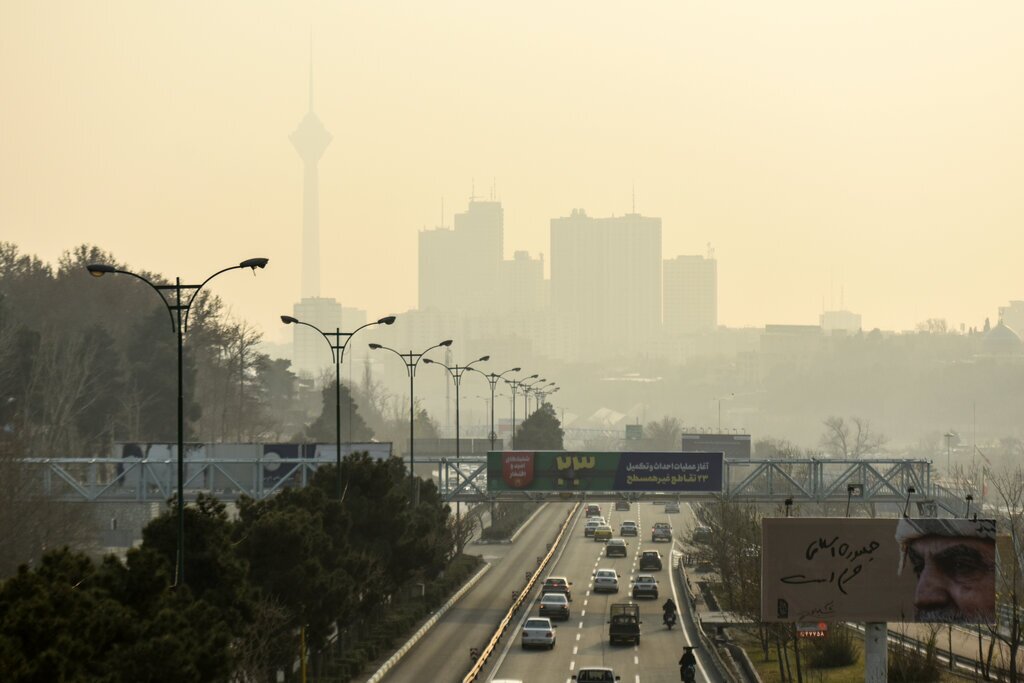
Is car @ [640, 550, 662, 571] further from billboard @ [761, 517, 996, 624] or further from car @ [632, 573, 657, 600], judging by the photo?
billboard @ [761, 517, 996, 624]

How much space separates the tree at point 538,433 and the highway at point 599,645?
145 feet

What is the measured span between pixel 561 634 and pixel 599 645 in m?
3.14

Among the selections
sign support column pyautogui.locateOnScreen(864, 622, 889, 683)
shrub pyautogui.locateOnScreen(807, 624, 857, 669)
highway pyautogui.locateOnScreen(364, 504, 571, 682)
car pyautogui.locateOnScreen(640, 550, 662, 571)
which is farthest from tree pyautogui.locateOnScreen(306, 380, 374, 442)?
sign support column pyautogui.locateOnScreen(864, 622, 889, 683)

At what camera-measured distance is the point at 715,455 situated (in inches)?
2751

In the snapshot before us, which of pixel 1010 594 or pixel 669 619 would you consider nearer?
pixel 1010 594

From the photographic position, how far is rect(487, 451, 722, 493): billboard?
233 feet

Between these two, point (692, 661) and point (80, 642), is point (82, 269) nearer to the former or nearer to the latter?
point (692, 661)

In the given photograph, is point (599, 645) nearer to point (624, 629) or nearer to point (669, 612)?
point (624, 629)

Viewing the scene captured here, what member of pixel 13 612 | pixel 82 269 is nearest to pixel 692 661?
pixel 13 612

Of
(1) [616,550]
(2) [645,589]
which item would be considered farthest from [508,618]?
(1) [616,550]

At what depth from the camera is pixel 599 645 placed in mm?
56562

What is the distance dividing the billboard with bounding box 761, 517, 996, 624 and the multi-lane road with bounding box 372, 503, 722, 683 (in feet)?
40.2

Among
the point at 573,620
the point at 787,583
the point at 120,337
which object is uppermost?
the point at 120,337

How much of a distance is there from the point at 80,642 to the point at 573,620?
4291 centimetres
